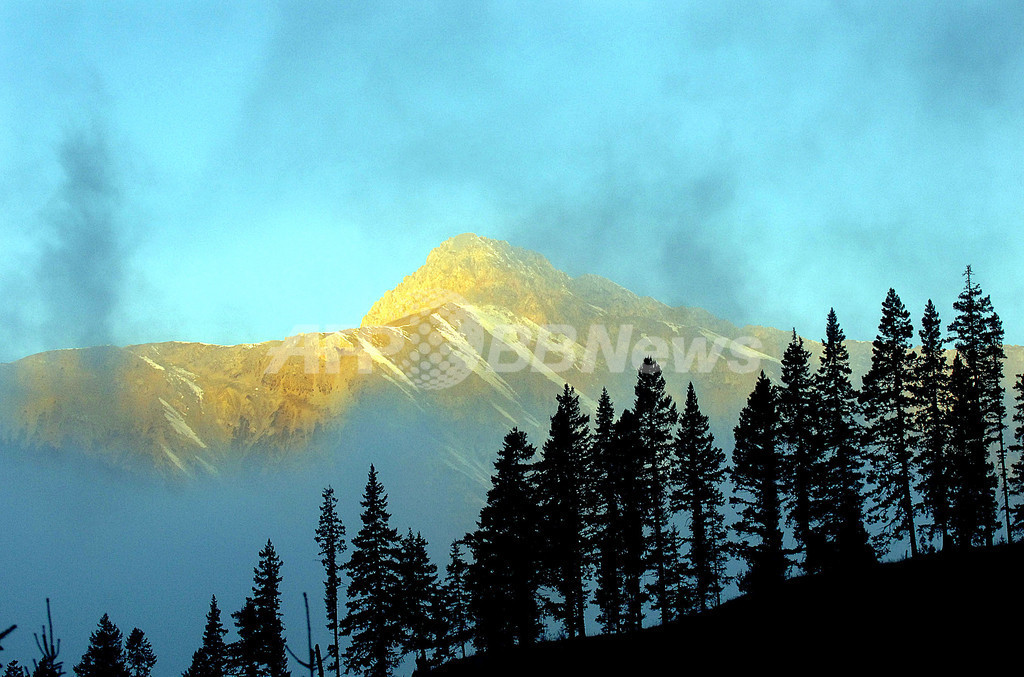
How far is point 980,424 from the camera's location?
40.1 m

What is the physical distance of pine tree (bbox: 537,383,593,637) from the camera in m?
39.1

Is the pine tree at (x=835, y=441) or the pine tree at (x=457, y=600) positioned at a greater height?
the pine tree at (x=835, y=441)

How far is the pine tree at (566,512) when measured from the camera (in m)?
39.1

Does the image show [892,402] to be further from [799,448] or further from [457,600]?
[457,600]

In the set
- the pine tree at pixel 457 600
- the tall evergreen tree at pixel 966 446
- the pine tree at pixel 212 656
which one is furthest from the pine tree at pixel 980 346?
the pine tree at pixel 212 656

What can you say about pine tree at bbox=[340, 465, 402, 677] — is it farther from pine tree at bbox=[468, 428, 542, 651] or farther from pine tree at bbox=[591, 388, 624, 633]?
pine tree at bbox=[591, 388, 624, 633]

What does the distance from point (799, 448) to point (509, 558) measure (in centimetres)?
1621

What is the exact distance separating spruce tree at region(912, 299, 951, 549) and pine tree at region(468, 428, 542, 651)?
20.8 meters

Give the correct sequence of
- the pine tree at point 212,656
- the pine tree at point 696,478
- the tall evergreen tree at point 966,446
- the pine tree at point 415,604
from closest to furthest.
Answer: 1. the tall evergreen tree at point 966,446
2. the pine tree at point 696,478
3. the pine tree at point 415,604
4. the pine tree at point 212,656

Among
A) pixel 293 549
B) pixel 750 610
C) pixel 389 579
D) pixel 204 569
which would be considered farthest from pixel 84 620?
pixel 750 610

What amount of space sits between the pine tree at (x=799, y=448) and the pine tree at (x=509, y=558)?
1366 cm

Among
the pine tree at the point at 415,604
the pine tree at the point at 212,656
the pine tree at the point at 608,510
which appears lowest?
the pine tree at the point at 212,656

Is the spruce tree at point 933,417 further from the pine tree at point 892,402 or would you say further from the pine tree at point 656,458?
the pine tree at point 656,458

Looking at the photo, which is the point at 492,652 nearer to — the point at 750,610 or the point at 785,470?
the point at 750,610
